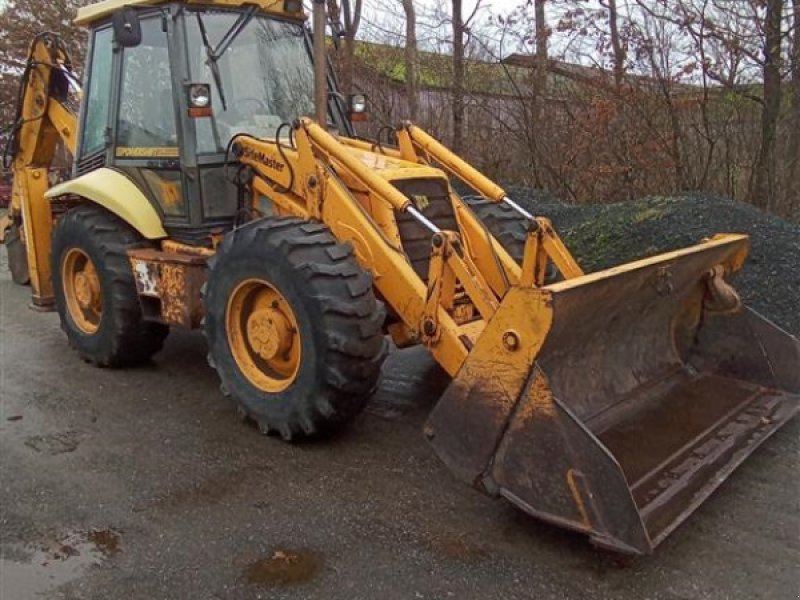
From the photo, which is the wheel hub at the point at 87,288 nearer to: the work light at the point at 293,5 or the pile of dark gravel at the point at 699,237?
the work light at the point at 293,5

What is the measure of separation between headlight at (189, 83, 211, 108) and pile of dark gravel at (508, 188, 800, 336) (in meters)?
3.60

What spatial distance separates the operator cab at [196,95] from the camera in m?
4.90

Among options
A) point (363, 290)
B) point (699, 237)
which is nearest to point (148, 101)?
point (363, 290)

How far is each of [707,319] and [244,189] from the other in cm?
293

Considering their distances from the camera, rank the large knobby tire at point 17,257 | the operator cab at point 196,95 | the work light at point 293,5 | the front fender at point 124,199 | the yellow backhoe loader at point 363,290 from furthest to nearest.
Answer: the large knobby tire at point 17,257 < the work light at point 293,5 < the front fender at point 124,199 < the operator cab at point 196,95 < the yellow backhoe loader at point 363,290

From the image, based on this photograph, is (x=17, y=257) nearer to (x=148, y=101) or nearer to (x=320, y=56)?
(x=148, y=101)

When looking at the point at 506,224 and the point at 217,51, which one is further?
the point at 506,224

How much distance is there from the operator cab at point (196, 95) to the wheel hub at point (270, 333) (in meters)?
1.07

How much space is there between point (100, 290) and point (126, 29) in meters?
1.83

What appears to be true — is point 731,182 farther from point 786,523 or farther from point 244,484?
point 244,484

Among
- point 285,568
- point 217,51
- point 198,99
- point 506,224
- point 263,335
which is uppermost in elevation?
point 217,51

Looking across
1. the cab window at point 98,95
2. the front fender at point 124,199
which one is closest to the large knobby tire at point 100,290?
the front fender at point 124,199

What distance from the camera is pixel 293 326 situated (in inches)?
163

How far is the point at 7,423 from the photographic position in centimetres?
466
